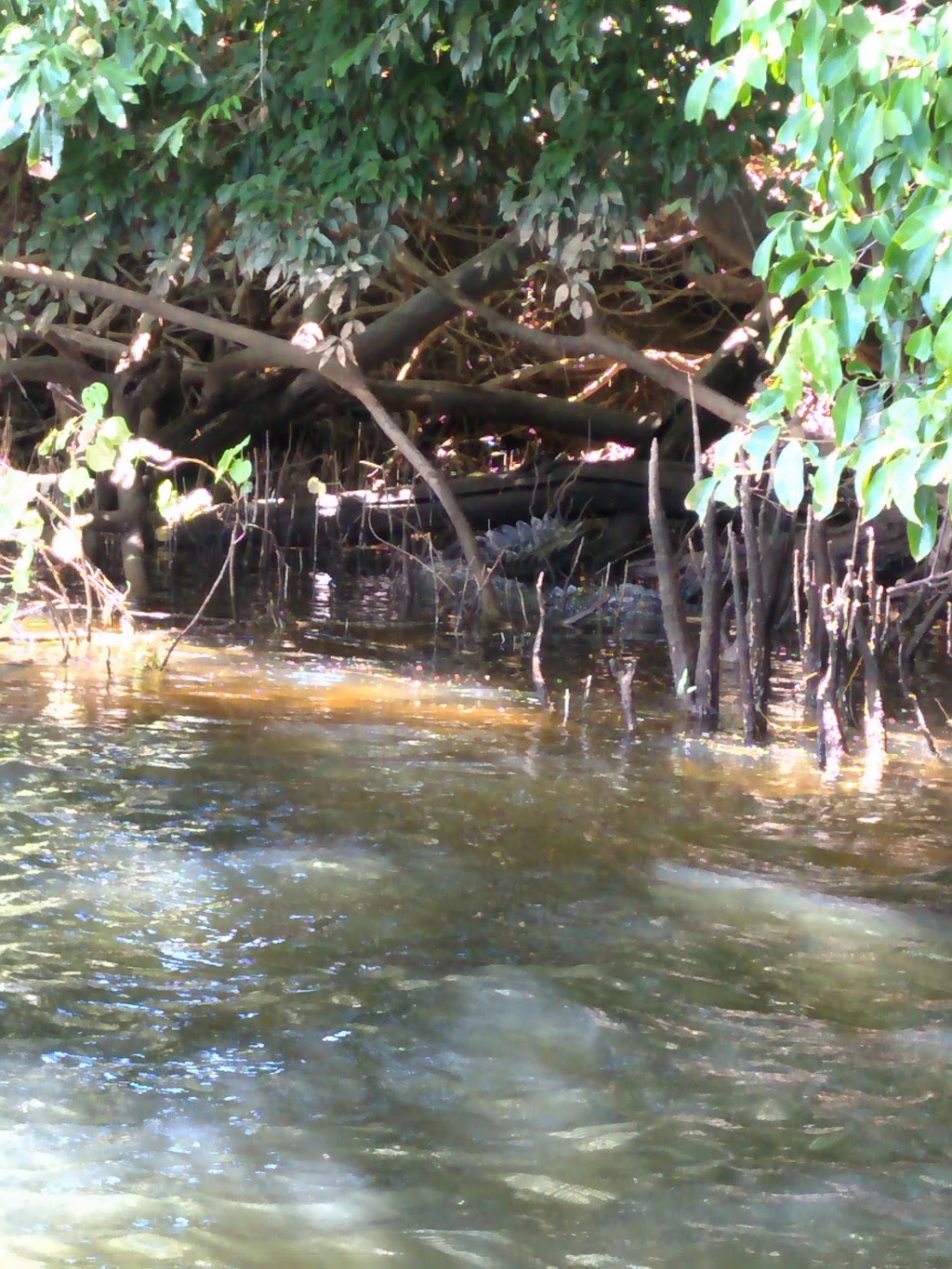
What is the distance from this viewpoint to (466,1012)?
3.19 metres

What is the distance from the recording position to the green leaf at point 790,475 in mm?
2547

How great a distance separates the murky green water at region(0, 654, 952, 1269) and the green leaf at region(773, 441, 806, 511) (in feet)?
3.92

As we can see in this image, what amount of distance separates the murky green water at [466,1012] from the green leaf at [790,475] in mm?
1194

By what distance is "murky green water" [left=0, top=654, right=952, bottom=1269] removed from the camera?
2.41 meters

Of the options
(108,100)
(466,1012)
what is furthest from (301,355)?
(466,1012)

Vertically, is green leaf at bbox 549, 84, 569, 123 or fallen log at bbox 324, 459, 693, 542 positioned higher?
green leaf at bbox 549, 84, 569, 123

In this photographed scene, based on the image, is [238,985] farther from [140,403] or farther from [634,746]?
[140,403]

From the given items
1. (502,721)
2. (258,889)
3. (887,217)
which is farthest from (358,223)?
(887,217)

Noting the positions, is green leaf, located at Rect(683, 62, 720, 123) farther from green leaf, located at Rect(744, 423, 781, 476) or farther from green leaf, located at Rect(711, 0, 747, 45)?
green leaf, located at Rect(744, 423, 781, 476)

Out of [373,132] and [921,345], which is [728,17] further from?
[373,132]

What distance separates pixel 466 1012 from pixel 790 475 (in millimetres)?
1411

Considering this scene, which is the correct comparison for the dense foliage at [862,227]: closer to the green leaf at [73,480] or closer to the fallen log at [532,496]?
the green leaf at [73,480]

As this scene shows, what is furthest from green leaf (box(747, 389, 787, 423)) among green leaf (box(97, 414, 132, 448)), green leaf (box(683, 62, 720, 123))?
green leaf (box(97, 414, 132, 448))

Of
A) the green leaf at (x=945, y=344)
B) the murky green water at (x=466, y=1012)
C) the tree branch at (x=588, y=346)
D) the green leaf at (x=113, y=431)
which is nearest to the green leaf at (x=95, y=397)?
the green leaf at (x=113, y=431)
